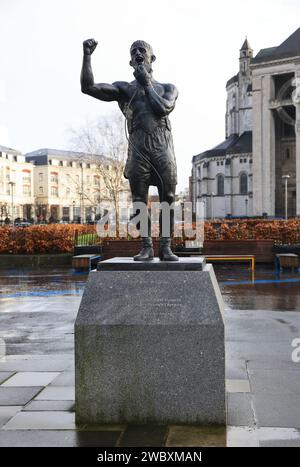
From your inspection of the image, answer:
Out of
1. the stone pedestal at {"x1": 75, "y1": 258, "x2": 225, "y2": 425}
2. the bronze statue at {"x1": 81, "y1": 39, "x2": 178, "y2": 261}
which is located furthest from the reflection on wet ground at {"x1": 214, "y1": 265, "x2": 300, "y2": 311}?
the stone pedestal at {"x1": 75, "y1": 258, "x2": 225, "y2": 425}

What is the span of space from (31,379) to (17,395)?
656 mm

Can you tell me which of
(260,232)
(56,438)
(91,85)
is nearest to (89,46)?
(91,85)

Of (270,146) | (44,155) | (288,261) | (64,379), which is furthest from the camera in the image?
(44,155)

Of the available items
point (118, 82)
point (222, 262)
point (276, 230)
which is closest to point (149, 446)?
point (118, 82)

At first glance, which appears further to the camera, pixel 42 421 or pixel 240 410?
pixel 240 410

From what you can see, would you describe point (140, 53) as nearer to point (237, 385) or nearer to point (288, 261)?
point (237, 385)

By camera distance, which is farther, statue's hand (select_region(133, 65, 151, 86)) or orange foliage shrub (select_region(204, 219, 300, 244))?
orange foliage shrub (select_region(204, 219, 300, 244))

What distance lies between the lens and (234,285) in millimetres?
16062

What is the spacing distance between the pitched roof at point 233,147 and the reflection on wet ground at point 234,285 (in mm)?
76918

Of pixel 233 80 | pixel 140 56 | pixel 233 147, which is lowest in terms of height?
pixel 140 56

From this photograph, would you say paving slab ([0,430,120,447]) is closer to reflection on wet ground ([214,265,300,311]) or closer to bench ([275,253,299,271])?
reflection on wet ground ([214,265,300,311])

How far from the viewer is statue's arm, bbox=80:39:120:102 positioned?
19.3 ft

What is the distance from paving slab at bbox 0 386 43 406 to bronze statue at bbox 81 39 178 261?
1.86 m

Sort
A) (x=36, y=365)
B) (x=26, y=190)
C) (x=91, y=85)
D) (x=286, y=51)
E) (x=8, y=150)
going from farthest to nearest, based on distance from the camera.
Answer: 1. (x=26, y=190)
2. (x=8, y=150)
3. (x=286, y=51)
4. (x=36, y=365)
5. (x=91, y=85)
